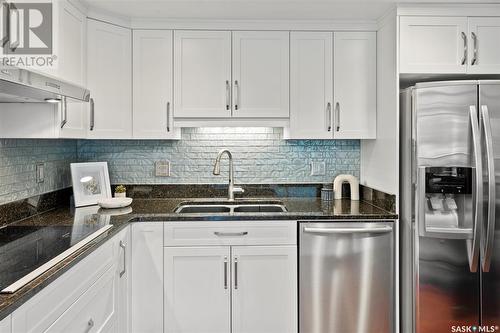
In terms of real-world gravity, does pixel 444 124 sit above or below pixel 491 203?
above

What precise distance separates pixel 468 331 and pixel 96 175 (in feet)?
8.38

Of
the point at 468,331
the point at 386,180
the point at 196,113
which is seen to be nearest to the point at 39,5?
the point at 196,113

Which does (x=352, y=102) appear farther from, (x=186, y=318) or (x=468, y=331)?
(x=186, y=318)

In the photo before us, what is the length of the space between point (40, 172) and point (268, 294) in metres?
1.61

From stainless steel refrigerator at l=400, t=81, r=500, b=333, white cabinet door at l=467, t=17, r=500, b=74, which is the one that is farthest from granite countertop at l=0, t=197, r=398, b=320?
white cabinet door at l=467, t=17, r=500, b=74

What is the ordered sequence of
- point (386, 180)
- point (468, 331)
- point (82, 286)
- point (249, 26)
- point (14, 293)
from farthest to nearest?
1. point (249, 26)
2. point (386, 180)
3. point (468, 331)
4. point (82, 286)
5. point (14, 293)

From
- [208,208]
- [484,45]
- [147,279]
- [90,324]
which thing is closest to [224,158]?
[208,208]

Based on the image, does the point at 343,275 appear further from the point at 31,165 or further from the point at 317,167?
the point at 31,165

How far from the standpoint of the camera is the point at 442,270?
2252 mm

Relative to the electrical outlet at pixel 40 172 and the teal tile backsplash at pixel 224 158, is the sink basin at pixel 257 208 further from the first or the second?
the electrical outlet at pixel 40 172

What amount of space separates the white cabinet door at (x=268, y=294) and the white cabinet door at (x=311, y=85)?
2.88 ft

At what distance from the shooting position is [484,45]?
96.4 inches

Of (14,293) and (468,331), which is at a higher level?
(14,293)

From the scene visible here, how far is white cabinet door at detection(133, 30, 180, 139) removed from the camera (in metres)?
2.72
